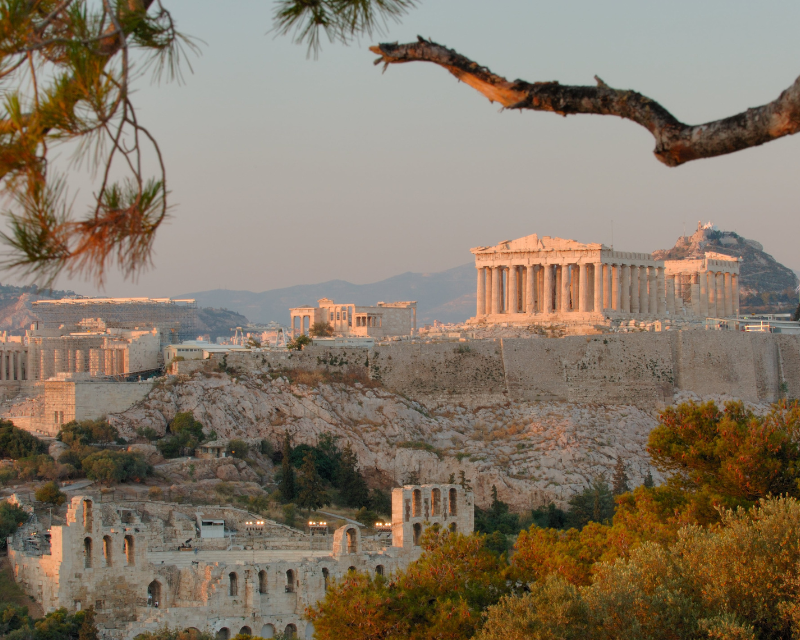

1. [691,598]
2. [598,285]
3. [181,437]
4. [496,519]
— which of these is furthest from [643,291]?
[691,598]

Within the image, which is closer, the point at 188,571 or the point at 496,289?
the point at 188,571

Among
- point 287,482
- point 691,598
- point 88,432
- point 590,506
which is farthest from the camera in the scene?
point 88,432

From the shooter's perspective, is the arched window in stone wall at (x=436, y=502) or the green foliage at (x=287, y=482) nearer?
the arched window in stone wall at (x=436, y=502)

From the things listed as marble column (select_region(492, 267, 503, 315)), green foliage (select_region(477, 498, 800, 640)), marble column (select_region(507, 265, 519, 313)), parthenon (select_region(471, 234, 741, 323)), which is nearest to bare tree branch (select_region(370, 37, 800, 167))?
green foliage (select_region(477, 498, 800, 640))

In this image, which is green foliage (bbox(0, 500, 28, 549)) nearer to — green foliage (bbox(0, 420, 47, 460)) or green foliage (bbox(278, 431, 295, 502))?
green foliage (bbox(0, 420, 47, 460))

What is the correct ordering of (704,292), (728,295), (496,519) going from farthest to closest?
1. (728,295)
2. (704,292)
3. (496,519)

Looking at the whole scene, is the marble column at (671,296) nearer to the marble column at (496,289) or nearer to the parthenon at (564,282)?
the parthenon at (564,282)

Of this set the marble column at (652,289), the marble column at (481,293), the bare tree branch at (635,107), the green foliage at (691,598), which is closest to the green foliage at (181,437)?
the marble column at (481,293)

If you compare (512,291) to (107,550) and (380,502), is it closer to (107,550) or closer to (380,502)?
(380,502)

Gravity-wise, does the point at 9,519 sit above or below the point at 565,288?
below
